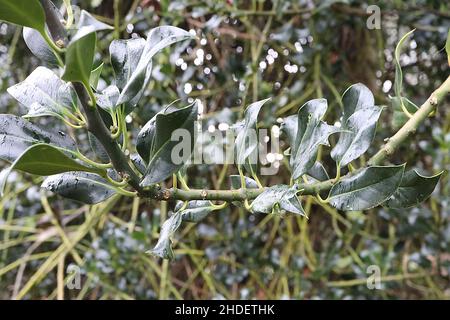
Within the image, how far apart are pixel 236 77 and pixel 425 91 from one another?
0.49 metres

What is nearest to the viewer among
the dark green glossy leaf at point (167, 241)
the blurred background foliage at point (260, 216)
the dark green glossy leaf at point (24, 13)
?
the dark green glossy leaf at point (24, 13)

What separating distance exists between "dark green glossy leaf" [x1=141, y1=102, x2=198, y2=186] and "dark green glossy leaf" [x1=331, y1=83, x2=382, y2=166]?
5.0 inches

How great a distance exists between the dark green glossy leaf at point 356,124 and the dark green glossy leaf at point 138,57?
154 mm

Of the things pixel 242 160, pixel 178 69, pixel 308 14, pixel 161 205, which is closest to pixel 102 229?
pixel 161 205

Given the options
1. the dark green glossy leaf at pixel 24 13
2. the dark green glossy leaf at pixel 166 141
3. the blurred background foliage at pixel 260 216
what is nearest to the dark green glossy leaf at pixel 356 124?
the dark green glossy leaf at pixel 166 141

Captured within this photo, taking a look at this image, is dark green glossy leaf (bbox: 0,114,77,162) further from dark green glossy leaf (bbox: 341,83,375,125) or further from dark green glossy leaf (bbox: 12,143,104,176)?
dark green glossy leaf (bbox: 341,83,375,125)

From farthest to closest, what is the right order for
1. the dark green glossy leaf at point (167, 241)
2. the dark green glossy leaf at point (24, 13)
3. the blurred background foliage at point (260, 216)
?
the blurred background foliage at point (260, 216), the dark green glossy leaf at point (167, 241), the dark green glossy leaf at point (24, 13)

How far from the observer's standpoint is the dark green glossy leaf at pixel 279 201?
351 mm

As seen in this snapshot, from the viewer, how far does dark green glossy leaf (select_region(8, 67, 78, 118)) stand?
36cm

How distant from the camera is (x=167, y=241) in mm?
388

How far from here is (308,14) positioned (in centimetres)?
112

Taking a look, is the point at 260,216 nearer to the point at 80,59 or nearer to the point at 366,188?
the point at 366,188

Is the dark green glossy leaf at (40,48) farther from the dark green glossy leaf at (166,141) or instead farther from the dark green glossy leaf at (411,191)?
the dark green glossy leaf at (411,191)
